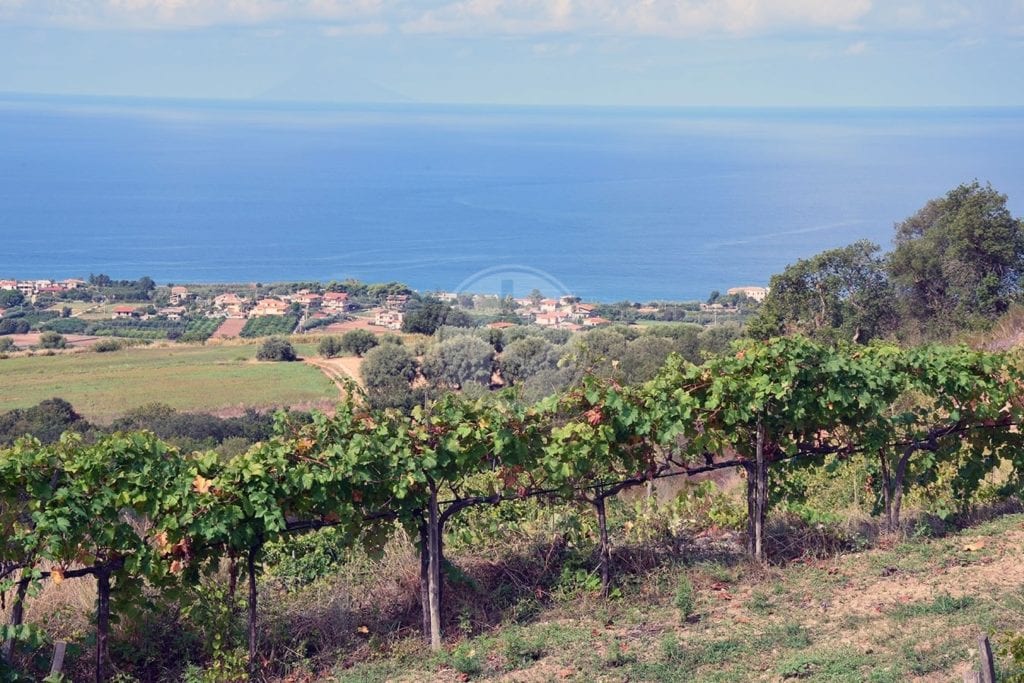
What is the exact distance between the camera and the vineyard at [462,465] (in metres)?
5.88

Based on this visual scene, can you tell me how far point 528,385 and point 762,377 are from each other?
20.5 feet

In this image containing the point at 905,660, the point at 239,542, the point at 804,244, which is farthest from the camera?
the point at 804,244

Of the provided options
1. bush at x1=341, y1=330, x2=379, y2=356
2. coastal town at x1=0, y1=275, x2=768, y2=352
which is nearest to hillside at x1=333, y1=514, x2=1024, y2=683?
bush at x1=341, y1=330, x2=379, y2=356

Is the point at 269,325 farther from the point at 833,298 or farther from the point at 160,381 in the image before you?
the point at 833,298

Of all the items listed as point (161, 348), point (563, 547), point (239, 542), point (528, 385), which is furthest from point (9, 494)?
point (161, 348)

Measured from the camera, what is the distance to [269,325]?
57.8m

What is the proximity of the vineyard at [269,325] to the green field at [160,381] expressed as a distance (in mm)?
9485

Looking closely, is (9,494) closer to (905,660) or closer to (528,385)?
(905,660)

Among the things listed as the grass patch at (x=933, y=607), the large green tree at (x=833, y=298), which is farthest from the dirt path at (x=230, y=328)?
the grass patch at (x=933, y=607)

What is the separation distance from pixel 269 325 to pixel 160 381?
20.7 meters

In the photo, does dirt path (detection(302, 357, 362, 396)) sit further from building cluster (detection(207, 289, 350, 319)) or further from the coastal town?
building cluster (detection(207, 289, 350, 319))

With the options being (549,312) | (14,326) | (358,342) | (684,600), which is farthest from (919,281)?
(14,326)

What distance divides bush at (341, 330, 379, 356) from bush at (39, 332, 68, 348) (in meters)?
15.6

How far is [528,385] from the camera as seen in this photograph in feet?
43.9
